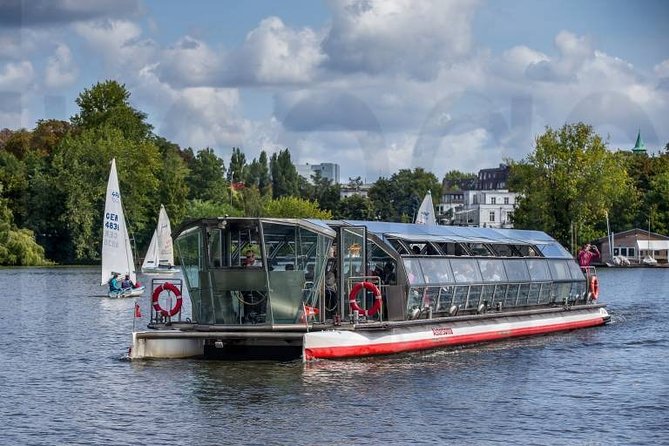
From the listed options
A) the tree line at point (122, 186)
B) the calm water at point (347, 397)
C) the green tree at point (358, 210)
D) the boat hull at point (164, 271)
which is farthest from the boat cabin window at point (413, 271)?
the green tree at point (358, 210)

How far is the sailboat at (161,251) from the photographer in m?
114

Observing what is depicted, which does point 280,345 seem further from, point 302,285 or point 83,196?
point 83,196

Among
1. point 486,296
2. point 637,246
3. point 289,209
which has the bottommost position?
point 486,296

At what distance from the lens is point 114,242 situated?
79875 millimetres

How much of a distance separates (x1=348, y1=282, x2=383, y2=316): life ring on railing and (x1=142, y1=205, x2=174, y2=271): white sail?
77.0 m

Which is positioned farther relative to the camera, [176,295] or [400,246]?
[400,246]

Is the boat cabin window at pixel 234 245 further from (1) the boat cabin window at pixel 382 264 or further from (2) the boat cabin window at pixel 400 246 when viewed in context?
(2) the boat cabin window at pixel 400 246

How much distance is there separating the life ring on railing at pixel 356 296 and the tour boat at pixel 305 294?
1.3 inches

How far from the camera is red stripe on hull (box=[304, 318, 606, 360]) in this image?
120 ft

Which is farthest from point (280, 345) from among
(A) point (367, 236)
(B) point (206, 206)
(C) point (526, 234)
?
(B) point (206, 206)

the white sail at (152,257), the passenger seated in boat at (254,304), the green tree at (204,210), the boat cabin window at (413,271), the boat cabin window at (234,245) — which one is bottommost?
the passenger seated in boat at (254,304)

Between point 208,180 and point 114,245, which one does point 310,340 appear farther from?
point 208,180

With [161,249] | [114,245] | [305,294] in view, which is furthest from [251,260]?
[161,249]

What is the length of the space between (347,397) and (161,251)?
3411 inches
